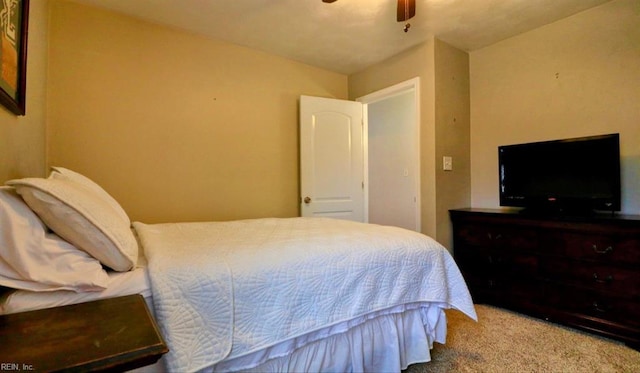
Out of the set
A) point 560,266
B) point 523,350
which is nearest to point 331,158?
point 560,266

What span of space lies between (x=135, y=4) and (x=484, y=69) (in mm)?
3230

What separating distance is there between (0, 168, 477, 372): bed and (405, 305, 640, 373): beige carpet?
24 cm

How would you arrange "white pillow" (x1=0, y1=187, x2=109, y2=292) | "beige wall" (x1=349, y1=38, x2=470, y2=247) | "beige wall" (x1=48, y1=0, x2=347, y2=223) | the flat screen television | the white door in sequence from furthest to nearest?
1. the white door
2. "beige wall" (x1=349, y1=38, x2=470, y2=247)
3. "beige wall" (x1=48, y1=0, x2=347, y2=223)
4. the flat screen television
5. "white pillow" (x1=0, y1=187, x2=109, y2=292)

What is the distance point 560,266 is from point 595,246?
0.88 feet

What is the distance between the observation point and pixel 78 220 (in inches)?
39.4

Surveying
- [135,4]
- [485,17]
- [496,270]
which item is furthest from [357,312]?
[135,4]

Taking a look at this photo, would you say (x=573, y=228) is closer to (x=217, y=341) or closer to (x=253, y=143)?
(x=217, y=341)

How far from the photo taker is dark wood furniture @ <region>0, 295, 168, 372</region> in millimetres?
615

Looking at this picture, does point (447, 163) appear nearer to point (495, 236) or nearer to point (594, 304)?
point (495, 236)

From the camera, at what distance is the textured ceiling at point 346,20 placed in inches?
91.3

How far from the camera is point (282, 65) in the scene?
329cm

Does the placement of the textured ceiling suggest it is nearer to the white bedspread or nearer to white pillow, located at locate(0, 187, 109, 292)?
the white bedspread

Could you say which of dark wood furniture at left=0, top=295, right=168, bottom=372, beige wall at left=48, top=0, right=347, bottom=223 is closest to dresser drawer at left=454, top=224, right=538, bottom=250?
beige wall at left=48, top=0, right=347, bottom=223

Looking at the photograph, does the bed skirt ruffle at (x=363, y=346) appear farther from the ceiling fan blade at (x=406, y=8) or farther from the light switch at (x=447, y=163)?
the ceiling fan blade at (x=406, y=8)
